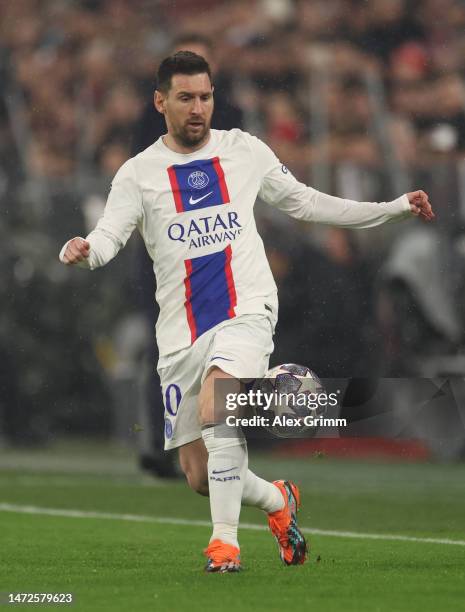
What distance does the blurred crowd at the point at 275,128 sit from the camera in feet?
38.1

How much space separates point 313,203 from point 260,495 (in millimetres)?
1145

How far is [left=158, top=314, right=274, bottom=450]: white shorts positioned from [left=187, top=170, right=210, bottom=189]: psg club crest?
1.72 feet

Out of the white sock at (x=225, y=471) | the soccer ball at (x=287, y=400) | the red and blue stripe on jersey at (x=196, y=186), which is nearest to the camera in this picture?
the white sock at (x=225, y=471)

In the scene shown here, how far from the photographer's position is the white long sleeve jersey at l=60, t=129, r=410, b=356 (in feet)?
19.7

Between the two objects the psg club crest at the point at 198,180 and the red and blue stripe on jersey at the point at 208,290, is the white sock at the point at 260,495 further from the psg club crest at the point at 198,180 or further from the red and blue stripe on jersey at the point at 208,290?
the psg club crest at the point at 198,180

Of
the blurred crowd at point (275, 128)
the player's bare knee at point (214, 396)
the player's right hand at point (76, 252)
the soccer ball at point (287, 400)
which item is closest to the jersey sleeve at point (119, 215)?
the player's right hand at point (76, 252)

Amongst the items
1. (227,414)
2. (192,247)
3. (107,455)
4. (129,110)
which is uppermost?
(129,110)

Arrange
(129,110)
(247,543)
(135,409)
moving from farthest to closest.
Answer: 1. (129,110)
2. (135,409)
3. (247,543)

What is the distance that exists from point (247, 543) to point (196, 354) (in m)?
1.38

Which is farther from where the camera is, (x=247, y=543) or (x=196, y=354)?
(x=247, y=543)

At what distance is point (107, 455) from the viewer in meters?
13.6

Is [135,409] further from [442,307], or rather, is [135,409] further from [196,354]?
[196,354]

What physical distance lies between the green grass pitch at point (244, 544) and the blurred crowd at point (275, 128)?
1314mm

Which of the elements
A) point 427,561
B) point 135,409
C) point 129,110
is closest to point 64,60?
point 129,110
